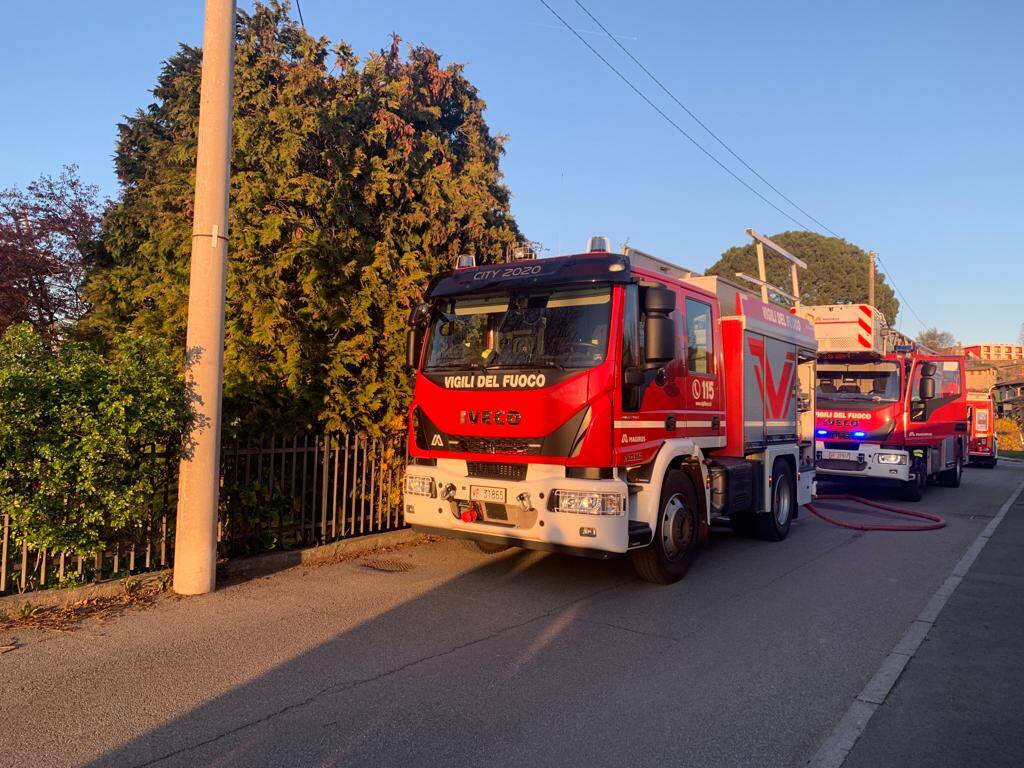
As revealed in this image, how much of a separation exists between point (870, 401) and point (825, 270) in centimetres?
3364

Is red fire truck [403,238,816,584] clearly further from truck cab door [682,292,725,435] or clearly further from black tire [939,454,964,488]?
black tire [939,454,964,488]

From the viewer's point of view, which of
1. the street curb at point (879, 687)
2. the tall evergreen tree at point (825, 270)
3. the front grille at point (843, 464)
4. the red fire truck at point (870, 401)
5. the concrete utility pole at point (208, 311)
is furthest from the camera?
the tall evergreen tree at point (825, 270)

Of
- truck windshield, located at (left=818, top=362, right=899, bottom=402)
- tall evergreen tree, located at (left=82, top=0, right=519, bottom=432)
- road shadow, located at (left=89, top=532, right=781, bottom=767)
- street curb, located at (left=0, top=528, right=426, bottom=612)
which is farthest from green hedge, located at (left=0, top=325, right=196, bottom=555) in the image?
truck windshield, located at (left=818, top=362, right=899, bottom=402)

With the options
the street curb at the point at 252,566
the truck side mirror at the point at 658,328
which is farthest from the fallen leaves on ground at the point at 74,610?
the truck side mirror at the point at 658,328

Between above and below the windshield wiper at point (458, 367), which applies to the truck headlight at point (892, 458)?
below

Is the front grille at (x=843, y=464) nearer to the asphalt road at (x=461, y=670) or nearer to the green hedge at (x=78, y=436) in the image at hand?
the asphalt road at (x=461, y=670)

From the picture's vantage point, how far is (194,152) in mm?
10055

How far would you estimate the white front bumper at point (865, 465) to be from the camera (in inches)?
550

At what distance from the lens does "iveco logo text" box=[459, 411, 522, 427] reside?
21.4 feet

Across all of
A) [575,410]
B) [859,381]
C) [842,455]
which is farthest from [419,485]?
[859,381]

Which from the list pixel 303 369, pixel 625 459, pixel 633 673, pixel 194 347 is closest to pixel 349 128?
pixel 303 369

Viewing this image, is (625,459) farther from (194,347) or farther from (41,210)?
(41,210)

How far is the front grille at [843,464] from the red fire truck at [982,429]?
1367 cm

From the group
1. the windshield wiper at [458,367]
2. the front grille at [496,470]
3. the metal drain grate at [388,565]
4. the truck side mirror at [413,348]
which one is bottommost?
the metal drain grate at [388,565]
